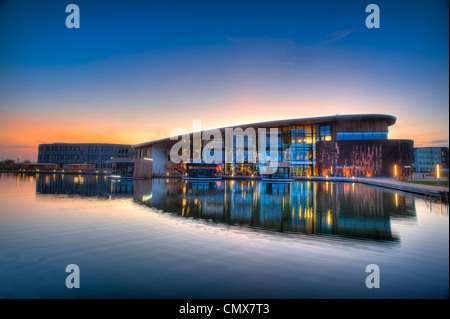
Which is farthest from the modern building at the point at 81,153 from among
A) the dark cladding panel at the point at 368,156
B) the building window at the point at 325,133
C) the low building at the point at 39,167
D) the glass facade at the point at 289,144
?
the dark cladding panel at the point at 368,156

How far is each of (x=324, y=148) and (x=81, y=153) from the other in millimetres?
93783

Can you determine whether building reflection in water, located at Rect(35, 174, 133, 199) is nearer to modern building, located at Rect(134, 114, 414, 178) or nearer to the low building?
modern building, located at Rect(134, 114, 414, 178)

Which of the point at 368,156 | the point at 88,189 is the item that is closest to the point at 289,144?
the point at 368,156

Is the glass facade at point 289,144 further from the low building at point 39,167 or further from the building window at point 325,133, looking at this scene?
the low building at point 39,167

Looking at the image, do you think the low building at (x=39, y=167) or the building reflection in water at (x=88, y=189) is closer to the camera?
the building reflection in water at (x=88, y=189)

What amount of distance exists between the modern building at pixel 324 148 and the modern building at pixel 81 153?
192ft

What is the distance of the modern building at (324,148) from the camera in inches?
1727

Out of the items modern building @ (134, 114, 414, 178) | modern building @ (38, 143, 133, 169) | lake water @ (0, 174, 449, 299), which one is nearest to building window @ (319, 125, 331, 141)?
modern building @ (134, 114, 414, 178)

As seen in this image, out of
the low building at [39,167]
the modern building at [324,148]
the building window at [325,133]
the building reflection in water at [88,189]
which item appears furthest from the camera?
the low building at [39,167]

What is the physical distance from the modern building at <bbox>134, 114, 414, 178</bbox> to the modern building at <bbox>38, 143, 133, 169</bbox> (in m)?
58.5

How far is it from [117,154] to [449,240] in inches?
4197

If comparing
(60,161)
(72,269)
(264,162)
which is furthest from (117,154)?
(72,269)

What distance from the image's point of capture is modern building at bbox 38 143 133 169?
97938 mm
